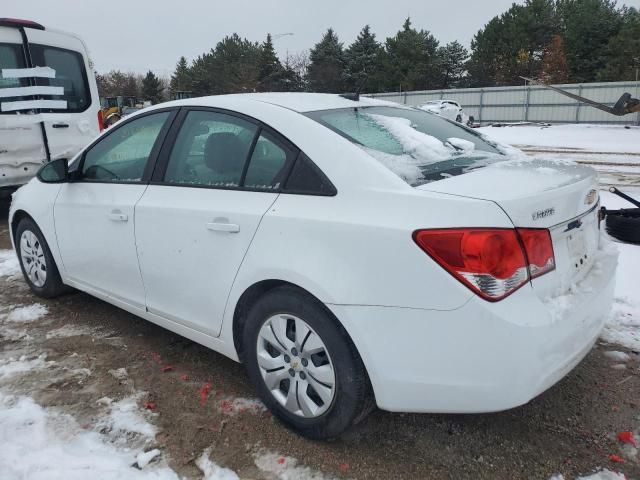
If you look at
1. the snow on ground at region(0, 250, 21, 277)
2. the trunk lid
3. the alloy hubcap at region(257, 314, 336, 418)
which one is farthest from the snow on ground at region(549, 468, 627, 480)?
the snow on ground at region(0, 250, 21, 277)

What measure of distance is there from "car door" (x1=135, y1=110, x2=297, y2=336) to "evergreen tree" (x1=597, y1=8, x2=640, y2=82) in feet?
123

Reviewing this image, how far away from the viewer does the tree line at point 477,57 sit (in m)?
38.5

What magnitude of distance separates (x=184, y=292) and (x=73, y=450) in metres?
0.91

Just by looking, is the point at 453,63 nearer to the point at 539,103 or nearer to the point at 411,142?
the point at 539,103

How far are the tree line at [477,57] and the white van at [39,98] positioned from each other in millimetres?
30679

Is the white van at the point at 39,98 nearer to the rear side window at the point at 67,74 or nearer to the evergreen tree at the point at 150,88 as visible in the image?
the rear side window at the point at 67,74

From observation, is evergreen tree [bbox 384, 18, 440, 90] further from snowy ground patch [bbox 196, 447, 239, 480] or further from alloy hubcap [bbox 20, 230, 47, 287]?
snowy ground patch [bbox 196, 447, 239, 480]

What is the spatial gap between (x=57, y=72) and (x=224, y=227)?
610cm

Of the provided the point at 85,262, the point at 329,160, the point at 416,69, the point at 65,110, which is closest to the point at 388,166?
the point at 329,160

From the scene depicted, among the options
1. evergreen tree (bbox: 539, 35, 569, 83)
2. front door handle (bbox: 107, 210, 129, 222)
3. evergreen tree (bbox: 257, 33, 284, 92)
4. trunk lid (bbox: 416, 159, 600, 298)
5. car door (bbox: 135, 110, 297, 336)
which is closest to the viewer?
trunk lid (bbox: 416, 159, 600, 298)

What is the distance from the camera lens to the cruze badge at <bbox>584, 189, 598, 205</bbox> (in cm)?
248

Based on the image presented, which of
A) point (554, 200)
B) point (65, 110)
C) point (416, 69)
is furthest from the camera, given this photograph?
point (416, 69)

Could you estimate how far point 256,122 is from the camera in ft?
8.95

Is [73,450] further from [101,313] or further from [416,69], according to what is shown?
[416,69]
